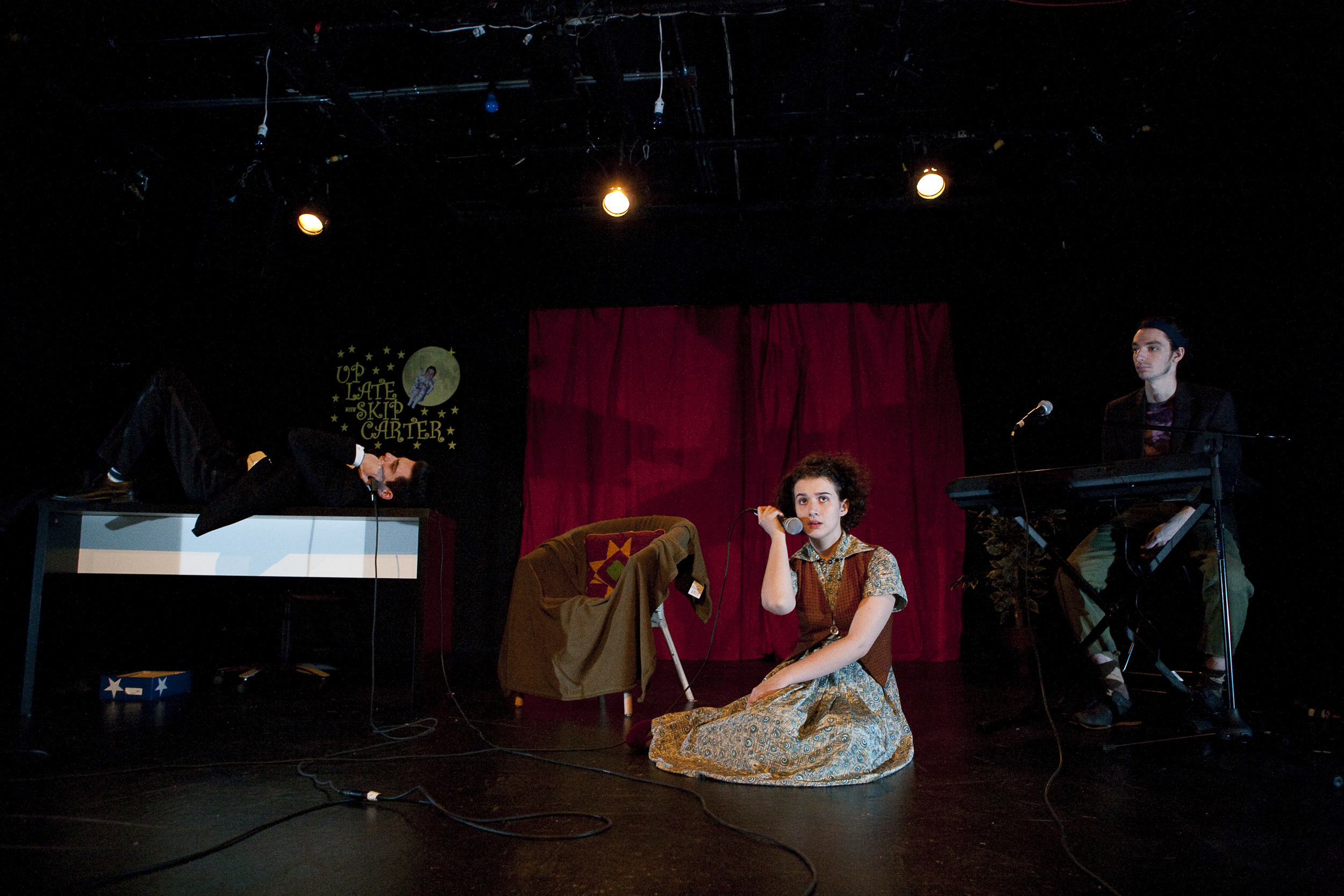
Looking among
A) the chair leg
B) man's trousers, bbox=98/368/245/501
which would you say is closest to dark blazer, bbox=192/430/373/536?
man's trousers, bbox=98/368/245/501

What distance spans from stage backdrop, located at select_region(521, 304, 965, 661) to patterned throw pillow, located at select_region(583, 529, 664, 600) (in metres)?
1.45

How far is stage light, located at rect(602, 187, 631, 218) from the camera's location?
477 cm

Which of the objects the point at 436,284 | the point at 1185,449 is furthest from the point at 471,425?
the point at 1185,449

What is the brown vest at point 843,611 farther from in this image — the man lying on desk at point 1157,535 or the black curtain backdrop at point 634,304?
the black curtain backdrop at point 634,304

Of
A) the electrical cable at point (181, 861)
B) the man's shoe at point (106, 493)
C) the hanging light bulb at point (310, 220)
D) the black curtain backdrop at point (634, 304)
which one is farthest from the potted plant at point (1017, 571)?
the hanging light bulb at point (310, 220)

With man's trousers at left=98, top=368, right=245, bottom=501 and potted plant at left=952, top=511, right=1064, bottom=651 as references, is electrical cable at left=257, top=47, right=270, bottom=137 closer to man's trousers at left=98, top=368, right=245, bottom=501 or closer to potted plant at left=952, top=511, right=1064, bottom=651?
man's trousers at left=98, top=368, right=245, bottom=501

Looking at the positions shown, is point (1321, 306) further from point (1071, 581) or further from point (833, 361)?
point (833, 361)

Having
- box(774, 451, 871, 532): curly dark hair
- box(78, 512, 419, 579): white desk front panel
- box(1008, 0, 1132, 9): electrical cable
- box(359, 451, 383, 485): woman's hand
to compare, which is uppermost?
box(1008, 0, 1132, 9): electrical cable

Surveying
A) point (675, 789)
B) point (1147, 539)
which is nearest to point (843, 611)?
point (675, 789)

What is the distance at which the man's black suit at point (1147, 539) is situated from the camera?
310 centimetres

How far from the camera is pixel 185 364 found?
5668mm

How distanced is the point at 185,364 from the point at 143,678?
9.17 ft

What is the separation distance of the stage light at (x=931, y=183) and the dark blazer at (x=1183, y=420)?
5.47 ft

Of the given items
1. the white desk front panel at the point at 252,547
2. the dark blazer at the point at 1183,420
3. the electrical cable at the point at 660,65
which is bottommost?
the white desk front panel at the point at 252,547
